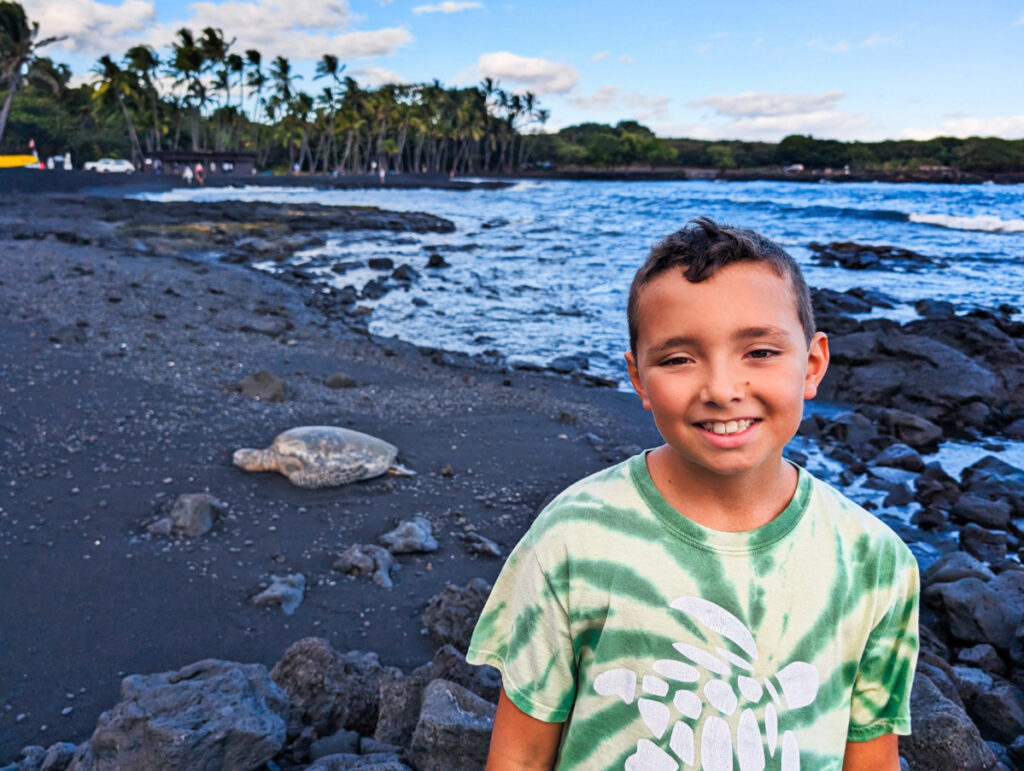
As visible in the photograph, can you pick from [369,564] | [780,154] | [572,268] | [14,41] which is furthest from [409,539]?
[780,154]

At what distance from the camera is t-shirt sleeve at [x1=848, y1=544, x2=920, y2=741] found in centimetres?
126

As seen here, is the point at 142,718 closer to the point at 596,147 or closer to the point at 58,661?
the point at 58,661

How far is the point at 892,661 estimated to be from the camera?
1.29m

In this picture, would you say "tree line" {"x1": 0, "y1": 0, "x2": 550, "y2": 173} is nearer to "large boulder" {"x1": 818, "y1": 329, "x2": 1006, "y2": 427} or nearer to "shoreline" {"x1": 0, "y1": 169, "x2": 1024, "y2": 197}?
"shoreline" {"x1": 0, "y1": 169, "x2": 1024, "y2": 197}

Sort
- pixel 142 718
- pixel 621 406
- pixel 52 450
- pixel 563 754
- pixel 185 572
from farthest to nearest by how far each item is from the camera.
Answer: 1. pixel 621 406
2. pixel 52 450
3. pixel 185 572
4. pixel 142 718
5. pixel 563 754

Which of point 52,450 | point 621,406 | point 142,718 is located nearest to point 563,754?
point 142,718

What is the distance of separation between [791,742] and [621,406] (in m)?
6.73

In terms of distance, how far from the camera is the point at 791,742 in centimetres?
120

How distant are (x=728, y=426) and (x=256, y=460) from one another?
439cm

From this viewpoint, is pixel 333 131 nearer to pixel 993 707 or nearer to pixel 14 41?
pixel 14 41

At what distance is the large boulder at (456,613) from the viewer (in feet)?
11.0

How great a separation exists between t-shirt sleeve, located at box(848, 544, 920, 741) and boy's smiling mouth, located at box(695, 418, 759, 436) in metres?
0.36

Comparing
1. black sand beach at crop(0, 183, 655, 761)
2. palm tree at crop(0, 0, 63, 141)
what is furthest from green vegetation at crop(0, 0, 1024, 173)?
black sand beach at crop(0, 183, 655, 761)

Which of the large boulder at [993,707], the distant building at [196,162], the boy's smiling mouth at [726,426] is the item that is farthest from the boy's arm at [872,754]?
the distant building at [196,162]
